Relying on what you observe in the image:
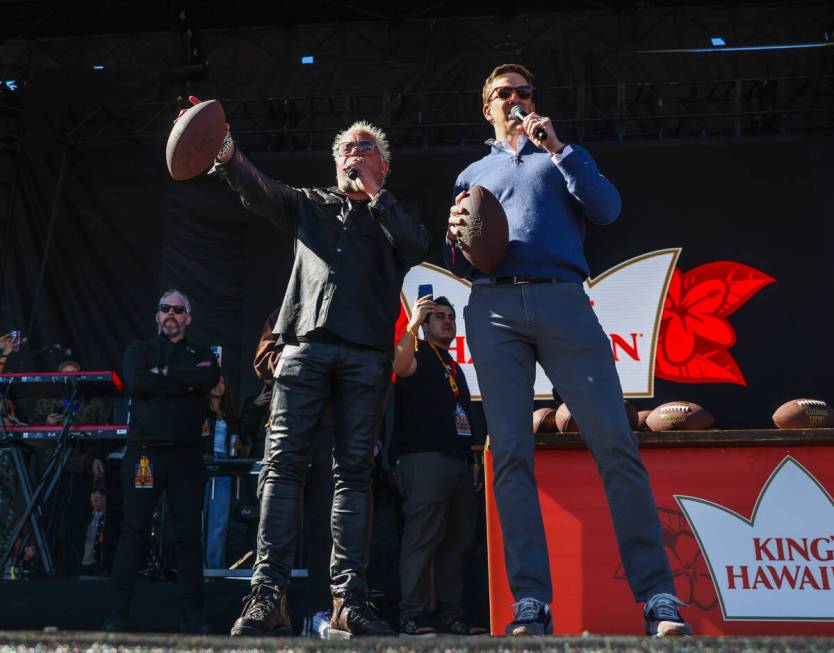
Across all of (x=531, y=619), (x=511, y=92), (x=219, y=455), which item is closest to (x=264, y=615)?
(x=531, y=619)

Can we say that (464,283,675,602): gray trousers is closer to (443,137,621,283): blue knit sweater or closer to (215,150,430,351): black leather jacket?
(443,137,621,283): blue knit sweater

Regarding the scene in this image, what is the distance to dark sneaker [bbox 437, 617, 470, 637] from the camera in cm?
387

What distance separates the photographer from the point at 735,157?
675 centimetres

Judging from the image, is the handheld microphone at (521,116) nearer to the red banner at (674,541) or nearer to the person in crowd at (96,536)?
the red banner at (674,541)

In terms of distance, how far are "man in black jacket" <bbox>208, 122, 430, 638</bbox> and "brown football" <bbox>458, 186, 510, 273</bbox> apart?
0.30 meters

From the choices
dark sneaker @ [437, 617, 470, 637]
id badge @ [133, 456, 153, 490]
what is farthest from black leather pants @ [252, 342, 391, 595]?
id badge @ [133, 456, 153, 490]

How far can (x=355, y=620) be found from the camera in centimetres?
229

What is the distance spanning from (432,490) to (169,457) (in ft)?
4.36

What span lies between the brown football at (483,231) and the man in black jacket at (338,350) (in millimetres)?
301

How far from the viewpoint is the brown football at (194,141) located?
237cm

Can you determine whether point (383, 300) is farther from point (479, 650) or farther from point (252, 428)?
point (252, 428)

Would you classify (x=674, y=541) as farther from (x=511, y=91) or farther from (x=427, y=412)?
(x=511, y=91)

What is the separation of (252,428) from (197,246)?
72.2 inches

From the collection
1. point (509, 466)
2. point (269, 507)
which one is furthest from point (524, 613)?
point (269, 507)
